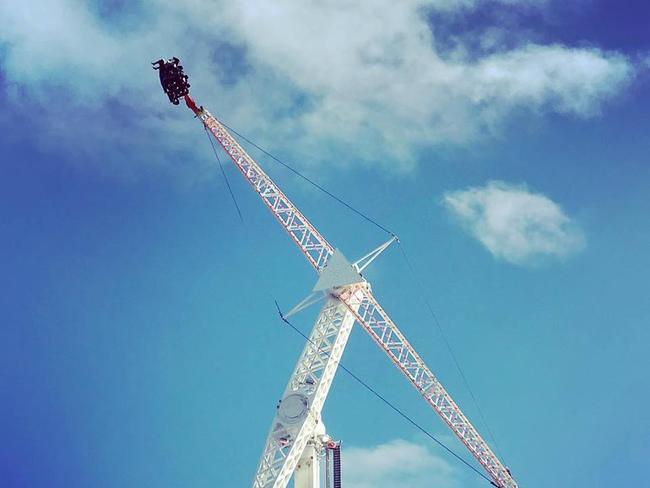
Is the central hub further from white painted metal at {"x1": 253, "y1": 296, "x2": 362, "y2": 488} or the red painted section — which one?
the red painted section

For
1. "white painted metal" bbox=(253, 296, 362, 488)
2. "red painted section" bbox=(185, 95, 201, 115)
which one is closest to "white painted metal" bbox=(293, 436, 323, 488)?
"white painted metal" bbox=(253, 296, 362, 488)

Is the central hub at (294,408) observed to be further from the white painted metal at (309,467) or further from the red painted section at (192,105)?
the red painted section at (192,105)

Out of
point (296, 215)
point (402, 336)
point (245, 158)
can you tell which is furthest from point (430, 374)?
point (245, 158)

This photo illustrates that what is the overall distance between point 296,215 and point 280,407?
71.5 ft

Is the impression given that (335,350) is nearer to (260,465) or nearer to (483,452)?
(260,465)

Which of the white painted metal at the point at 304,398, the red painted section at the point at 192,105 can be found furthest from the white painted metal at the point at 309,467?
the red painted section at the point at 192,105

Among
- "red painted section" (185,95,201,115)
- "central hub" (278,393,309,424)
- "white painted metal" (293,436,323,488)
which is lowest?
"white painted metal" (293,436,323,488)

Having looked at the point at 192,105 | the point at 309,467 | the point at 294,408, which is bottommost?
the point at 309,467

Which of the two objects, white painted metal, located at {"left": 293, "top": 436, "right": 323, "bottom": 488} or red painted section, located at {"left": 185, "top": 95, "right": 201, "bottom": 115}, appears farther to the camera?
red painted section, located at {"left": 185, "top": 95, "right": 201, "bottom": 115}

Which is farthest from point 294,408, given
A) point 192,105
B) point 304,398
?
point 192,105

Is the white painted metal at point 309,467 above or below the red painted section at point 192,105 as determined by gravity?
A: below

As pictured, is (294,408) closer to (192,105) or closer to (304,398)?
(304,398)

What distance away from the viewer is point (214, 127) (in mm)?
83625

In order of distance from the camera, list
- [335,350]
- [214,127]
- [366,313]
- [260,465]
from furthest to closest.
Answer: [214,127], [366,313], [335,350], [260,465]
